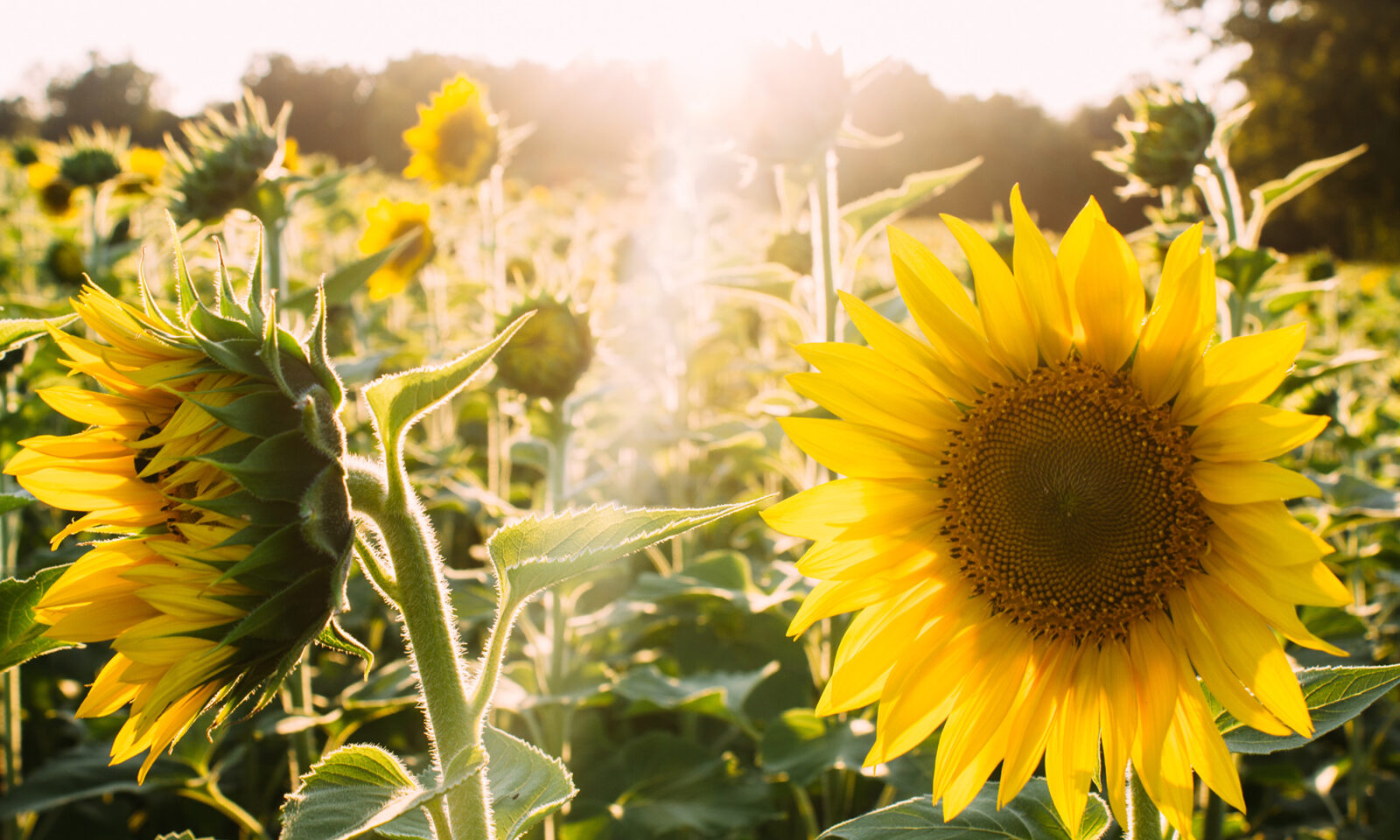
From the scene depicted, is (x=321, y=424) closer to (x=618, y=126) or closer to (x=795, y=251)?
(x=795, y=251)

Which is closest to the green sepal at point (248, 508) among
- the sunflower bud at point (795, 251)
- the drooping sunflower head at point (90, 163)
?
the sunflower bud at point (795, 251)

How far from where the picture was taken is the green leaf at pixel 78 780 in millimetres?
1725

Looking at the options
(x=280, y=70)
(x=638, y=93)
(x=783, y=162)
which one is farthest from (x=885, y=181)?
(x=783, y=162)

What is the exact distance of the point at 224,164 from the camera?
7.43 feet

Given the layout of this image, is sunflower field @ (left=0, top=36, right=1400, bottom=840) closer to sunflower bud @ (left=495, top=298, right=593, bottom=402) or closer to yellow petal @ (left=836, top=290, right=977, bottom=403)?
yellow petal @ (left=836, top=290, right=977, bottom=403)

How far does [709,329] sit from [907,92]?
27305 millimetres

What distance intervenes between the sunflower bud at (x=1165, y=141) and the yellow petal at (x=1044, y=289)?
844mm

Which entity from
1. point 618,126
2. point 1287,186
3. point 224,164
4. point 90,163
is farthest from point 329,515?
point 618,126

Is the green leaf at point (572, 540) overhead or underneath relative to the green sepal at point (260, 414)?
underneath

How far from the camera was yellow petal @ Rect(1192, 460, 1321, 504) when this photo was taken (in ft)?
2.66

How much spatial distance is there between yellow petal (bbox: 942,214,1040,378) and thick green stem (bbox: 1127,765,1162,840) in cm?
43

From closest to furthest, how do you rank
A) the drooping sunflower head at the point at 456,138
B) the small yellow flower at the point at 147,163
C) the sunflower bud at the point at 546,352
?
the sunflower bud at the point at 546,352 → the drooping sunflower head at the point at 456,138 → the small yellow flower at the point at 147,163

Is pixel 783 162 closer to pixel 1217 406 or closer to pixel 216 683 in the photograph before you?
pixel 1217 406

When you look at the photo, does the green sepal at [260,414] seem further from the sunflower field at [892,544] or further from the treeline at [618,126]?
the treeline at [618,126]
